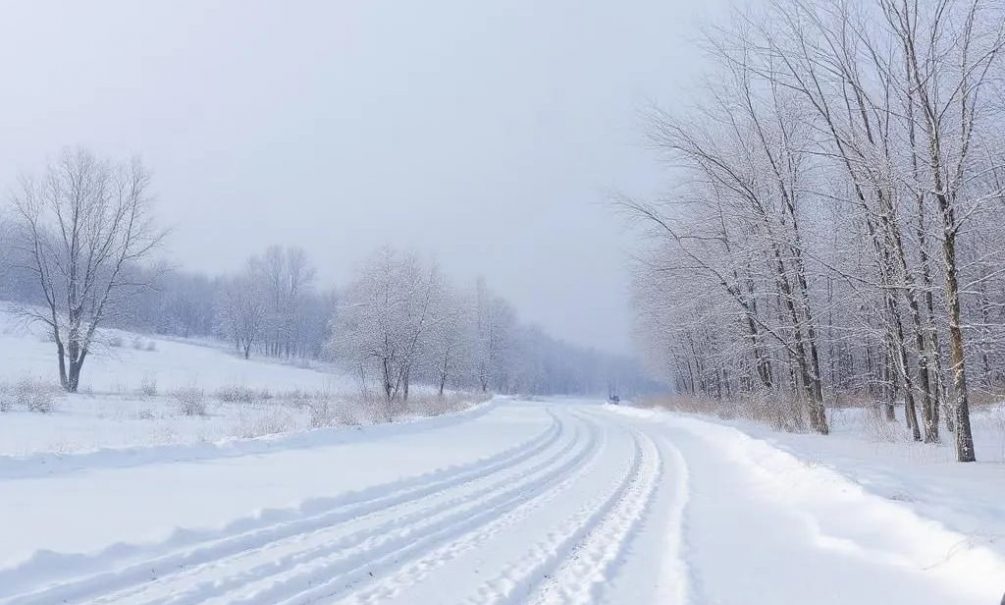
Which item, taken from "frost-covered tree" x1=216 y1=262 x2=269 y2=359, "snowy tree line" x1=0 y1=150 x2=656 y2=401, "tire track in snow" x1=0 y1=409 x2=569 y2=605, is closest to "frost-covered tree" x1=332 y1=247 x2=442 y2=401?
"snowy tree line" x1=0 y1=150 x2=656 y2=401

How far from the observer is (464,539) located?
7246 millimetres

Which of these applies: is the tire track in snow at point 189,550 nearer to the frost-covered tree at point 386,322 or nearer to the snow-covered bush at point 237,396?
the snow-covered bush at point 237,396

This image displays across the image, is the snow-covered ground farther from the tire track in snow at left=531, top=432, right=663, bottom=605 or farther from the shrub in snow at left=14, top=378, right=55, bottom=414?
the tire track in snow at left=531, top=432, right=663, bottom=605

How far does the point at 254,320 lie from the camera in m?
88.0

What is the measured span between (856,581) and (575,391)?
526 ft

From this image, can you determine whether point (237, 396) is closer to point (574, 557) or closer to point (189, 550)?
point (189, 550)

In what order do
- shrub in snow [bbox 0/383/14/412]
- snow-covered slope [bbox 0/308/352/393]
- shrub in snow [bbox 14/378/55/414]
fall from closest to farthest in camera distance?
shrub in snow [bbox 0/383/14/412]
shrub in snow [bbox 14/378/55/414]
snow-covered slope [bbox 0/308/352/393]

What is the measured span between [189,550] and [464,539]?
2772mm

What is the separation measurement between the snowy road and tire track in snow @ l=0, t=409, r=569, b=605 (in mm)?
22

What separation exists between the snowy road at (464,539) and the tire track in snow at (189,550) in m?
0.02

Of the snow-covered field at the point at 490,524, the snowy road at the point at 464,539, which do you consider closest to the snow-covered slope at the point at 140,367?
the snow-covered field at the point at 490,524

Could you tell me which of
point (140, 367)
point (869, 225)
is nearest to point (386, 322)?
point (140, 367)

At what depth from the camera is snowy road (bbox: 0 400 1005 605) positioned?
5246 mm

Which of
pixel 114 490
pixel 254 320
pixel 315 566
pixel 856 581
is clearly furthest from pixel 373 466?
pixel 254 320
